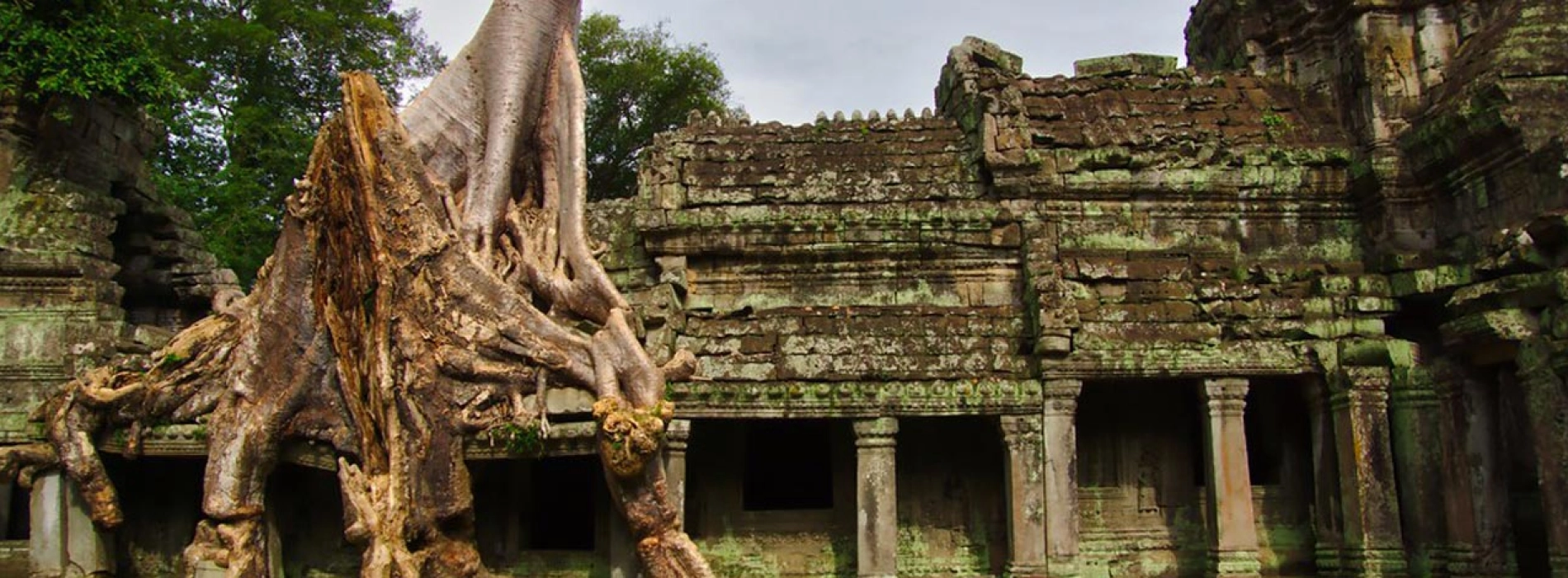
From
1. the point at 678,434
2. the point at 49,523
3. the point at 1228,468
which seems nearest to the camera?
the point at 49,523

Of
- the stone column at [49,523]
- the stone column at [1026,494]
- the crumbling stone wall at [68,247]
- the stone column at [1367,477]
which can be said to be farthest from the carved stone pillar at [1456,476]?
the crumbling stone wall at [68,247]

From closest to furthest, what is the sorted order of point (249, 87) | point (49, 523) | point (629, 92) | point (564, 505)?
point (49, 523), point (564, 505), point (249, 87), point (629, 92)

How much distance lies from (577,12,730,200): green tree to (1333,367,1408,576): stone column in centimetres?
2059

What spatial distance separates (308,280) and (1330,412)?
8895 mm

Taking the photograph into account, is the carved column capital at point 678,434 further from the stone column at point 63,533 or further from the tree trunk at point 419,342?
the stone column at point 63,533

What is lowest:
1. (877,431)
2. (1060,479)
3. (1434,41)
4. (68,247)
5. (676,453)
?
(1060,479)

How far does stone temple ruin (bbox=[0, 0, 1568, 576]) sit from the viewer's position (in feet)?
34.6

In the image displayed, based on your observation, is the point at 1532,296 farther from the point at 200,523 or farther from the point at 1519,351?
the point at 200,523

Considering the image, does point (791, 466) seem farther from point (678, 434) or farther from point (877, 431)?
point (678, 434)

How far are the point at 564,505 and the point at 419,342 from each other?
13.7ft

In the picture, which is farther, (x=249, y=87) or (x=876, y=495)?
(x=249, y=87)

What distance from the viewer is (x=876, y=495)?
10.7m

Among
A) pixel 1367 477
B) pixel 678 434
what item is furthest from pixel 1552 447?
pixel 678 434

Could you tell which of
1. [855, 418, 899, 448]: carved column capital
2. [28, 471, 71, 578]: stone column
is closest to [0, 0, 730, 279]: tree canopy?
[28, 471, 71, 578]: stone column
